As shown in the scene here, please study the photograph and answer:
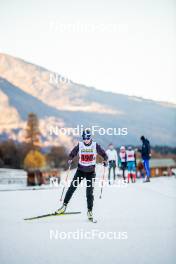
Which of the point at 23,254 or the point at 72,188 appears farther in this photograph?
the point at 72,188

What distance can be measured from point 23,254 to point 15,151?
320 feet

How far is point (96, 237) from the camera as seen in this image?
6.03 m

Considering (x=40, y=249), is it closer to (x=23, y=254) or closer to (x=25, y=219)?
(x=23, y=254)

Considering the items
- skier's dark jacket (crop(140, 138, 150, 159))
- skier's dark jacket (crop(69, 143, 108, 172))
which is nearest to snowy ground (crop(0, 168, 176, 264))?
skier's dark jacket (crop(69, 143, 108, 172))

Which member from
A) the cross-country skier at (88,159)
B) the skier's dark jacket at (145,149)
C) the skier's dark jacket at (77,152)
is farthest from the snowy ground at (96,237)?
the skier's dark jacket at (145,149)

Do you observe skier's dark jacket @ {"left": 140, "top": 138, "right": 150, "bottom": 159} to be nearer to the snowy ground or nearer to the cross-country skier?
the snowy ground

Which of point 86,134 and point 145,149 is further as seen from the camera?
point 145,149

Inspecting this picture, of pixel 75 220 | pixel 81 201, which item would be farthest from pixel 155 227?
pixel 81 201

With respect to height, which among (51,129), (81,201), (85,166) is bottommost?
(81,201)

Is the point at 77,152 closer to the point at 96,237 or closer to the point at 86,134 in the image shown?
the point at 86,134

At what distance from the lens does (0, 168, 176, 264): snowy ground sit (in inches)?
192

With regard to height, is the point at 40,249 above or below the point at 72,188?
below

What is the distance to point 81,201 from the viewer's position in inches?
442

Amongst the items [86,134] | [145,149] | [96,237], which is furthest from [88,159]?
[145,149]
